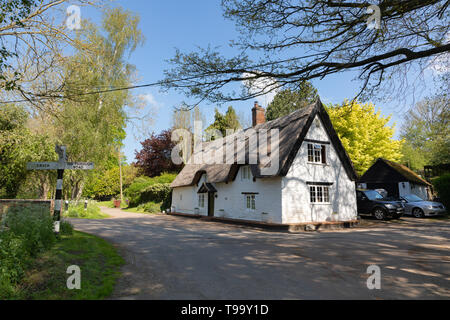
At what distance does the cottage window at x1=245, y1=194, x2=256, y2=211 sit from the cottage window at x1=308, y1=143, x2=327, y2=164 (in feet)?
15.2

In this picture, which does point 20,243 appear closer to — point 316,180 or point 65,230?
point 65,230

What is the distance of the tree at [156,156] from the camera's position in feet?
131

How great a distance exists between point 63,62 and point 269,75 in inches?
249

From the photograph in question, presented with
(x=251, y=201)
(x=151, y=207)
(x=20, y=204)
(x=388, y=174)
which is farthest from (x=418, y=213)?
(x=20, y=204)

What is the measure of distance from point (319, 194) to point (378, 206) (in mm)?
5925

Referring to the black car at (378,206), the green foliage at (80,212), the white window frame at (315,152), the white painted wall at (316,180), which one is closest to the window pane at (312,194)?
the white painted wall at (316,180)

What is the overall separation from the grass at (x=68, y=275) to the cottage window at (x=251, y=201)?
39.2 ft

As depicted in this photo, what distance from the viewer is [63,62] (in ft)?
27.2

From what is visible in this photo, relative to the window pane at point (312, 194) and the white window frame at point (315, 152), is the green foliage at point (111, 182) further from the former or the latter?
the window pane at point (312, 194)

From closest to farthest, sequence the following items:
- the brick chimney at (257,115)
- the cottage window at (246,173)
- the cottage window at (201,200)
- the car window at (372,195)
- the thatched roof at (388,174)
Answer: the cottage window at (246,173)
the car window at (372,195)
the cottage window at (201,200)
the brick chimney at (257,115)
the thatched roof at (388,174)
